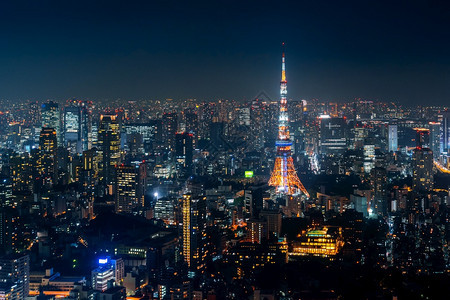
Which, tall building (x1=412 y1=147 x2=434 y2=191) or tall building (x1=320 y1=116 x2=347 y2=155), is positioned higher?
tall building (x1=320 y1=116 x2=347 y2=155)

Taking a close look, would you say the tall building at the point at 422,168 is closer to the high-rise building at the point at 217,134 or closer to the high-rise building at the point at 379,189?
the high-rise building at the point at 379,189

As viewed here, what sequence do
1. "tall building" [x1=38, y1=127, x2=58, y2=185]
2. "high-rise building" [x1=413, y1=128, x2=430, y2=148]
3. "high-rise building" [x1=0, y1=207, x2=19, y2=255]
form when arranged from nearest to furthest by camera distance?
"high-rise building" [x1=0, y1=207, x2=19, y2=255] → "tall building" [x1=38, y1=127, x2=58, y2=185] → "high-rise building" [x1=413, y1=128, x2=430, y2=148]

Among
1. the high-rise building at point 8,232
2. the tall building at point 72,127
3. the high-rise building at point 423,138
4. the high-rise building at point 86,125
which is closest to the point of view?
the high-rise building at point 8,232

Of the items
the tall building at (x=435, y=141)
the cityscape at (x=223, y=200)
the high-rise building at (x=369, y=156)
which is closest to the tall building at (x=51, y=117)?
the cityscape at (x=223, y=200)

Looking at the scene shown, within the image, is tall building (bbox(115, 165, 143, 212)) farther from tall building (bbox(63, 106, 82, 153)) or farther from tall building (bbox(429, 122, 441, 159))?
tall building (bbox(429, 122, 441, 159))

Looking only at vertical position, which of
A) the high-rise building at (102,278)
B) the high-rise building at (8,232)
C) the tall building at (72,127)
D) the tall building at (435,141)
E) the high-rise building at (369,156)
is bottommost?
the high-rise building at (102,278)

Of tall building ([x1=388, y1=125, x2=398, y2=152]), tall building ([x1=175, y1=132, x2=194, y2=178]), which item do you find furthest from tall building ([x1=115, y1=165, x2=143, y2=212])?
tall building ([x1=388, y1=125, x2=398, y2=152])
